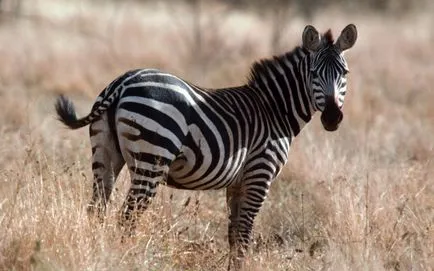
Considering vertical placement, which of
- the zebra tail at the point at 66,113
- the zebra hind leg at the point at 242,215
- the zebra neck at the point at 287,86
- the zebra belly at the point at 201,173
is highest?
the zebra neck at the point at 287,86

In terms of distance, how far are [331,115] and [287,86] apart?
0.61 metres

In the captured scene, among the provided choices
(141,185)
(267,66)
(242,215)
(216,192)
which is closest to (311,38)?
(267,66)

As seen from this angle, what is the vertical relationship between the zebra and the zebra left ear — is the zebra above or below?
below

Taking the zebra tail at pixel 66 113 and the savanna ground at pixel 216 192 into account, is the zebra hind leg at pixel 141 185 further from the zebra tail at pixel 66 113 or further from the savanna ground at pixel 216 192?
the zebra tail at pixel 66 113

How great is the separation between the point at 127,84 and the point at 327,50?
6.02 ft

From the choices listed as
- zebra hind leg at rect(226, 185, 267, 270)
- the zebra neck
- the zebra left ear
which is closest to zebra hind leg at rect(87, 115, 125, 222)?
zebra hind leg at rect(226, 185, 267, 270)

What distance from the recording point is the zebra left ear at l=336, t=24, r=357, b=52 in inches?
302

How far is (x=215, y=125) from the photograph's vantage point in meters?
6.96

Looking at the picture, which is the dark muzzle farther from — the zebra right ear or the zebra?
the zebra right ear

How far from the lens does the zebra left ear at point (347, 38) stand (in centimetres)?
767

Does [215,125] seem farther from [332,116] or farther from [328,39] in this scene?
[328,39]

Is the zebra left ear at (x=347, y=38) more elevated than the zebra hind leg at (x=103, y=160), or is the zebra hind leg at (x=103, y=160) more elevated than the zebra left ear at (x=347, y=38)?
the zebra left ear at (x=347, y=38)

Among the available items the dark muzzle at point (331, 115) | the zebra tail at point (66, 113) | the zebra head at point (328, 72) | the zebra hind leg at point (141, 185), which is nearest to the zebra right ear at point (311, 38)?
the zebra head at point (328, 72)

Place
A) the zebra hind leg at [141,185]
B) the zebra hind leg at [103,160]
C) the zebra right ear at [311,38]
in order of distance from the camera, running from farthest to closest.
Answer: the zebra right ear at [311,38] < the zebra hind leg at [103,160] < the zebra hind leg at [141,185]
